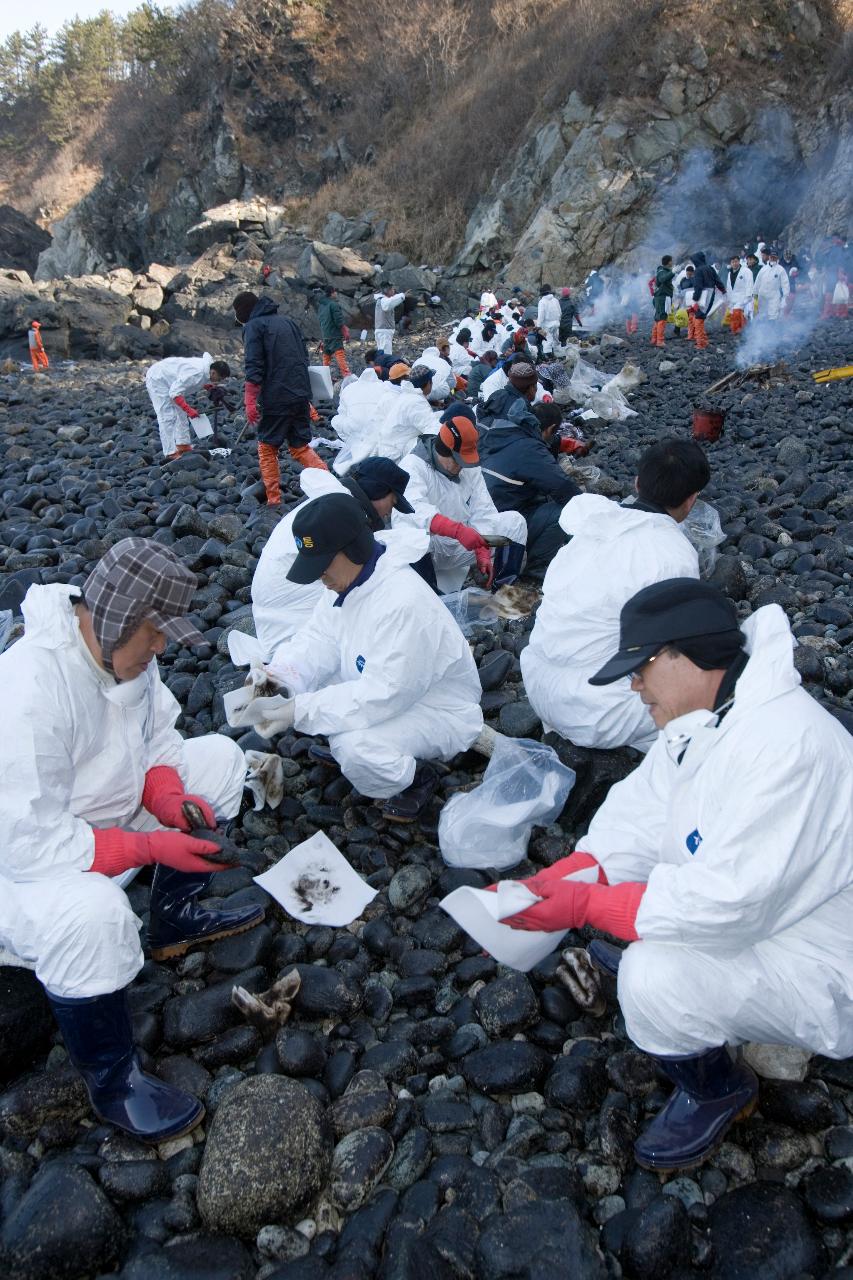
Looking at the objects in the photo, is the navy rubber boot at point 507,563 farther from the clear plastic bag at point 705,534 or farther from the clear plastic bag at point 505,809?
the clear plastic bag at point 505,809

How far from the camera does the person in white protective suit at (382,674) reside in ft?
10.5

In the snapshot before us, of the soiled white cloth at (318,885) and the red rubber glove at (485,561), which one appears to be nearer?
the soiled white cloth at (318,885)

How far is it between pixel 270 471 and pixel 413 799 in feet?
16.0

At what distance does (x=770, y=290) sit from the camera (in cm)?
1889

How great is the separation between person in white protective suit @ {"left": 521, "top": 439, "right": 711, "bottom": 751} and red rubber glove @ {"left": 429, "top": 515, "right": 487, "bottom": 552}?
1.48 m

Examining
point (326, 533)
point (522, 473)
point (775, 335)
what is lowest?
point (775, 335)

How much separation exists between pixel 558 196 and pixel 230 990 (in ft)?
92.9

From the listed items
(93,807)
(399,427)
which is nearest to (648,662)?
(93,807)

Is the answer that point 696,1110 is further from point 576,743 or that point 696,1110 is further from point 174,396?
point 174,396

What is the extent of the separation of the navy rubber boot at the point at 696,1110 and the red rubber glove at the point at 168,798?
5.28 ft

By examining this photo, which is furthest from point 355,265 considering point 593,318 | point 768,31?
point 768,31

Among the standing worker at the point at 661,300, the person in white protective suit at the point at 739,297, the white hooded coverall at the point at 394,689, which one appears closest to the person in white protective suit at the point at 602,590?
the white hooded coverall at the point at 394,689

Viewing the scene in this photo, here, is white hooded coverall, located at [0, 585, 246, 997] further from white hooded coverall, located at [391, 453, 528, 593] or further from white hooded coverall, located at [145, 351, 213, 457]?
white hooded coverall, located at [145, 351, 213, 457]

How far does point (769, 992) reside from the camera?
195cm
